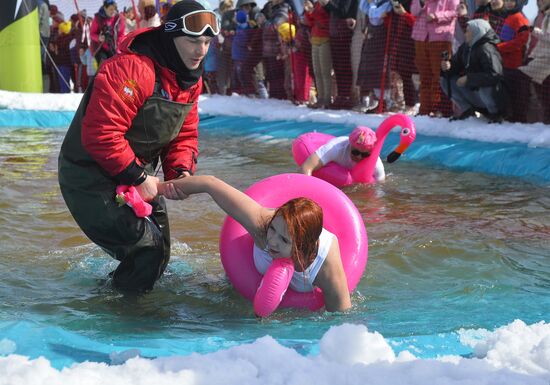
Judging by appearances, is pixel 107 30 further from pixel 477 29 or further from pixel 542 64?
pixel 542 64

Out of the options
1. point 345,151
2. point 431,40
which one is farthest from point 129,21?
point 345,151

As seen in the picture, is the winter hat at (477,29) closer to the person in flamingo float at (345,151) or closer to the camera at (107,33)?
the person in flamingo float at (345,151)

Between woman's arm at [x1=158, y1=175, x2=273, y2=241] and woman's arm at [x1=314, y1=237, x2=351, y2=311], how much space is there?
0.35m

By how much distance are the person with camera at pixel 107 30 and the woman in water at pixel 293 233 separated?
10198mm

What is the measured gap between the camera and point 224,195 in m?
3.86

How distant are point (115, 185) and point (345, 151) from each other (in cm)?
385

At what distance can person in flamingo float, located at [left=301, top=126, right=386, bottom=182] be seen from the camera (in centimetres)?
731

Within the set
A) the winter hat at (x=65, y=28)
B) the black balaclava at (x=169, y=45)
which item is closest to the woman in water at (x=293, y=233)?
the black balaclava at (x=169, y=45)

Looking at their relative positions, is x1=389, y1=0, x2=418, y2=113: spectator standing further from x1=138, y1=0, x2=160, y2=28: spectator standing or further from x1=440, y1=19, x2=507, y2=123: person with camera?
x1=138, y1=0, x2=160, y2=28: spectator standing

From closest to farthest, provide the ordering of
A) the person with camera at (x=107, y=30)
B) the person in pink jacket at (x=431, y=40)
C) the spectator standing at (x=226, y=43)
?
the person in pink jacket at (x=431, y=40) → the person with camera at (x=107, y=30) → the spectator standing at (x=226, y=43)

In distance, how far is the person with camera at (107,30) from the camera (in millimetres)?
13625

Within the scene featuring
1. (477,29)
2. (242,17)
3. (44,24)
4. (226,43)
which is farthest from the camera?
(44,24)

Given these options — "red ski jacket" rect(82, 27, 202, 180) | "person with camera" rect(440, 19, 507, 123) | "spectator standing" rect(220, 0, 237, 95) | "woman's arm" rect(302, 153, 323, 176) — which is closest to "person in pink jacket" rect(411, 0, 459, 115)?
"person with camera" rect(440, 19, 507, 123)

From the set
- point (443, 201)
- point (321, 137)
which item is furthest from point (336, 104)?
point (443, 201)
